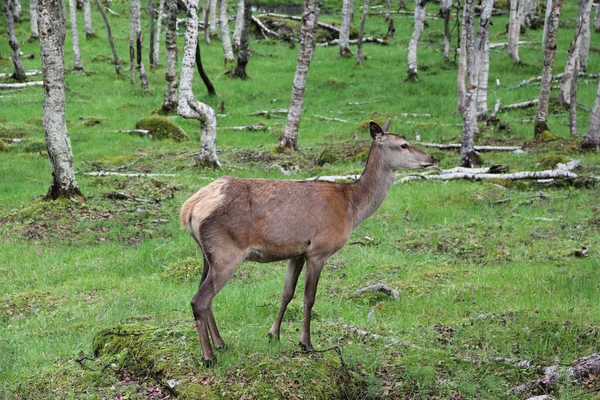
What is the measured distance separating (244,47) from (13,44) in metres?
9.29

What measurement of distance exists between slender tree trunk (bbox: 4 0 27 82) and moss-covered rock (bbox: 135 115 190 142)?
8.67m

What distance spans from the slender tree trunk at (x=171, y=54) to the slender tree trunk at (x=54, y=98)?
30.6 ft

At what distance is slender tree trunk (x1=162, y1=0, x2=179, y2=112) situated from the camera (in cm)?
2229

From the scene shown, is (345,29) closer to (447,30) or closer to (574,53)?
(447,30)

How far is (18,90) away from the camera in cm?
2819

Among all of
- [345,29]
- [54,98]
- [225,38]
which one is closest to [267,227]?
[54,98]

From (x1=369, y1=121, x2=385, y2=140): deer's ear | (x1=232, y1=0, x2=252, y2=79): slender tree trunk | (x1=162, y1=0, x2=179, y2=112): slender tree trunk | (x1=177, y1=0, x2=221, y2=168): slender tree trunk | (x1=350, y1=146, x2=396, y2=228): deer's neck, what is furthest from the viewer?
(x1=232, y1=0, x2=252, y2=79): slender tree trunk

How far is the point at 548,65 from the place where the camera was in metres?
19.0

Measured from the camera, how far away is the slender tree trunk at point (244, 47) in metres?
26.8

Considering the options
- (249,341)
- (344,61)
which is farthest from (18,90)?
(249,341)

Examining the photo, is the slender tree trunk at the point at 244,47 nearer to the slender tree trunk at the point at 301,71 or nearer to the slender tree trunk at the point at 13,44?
the slender tree trunk at the point at 301,71

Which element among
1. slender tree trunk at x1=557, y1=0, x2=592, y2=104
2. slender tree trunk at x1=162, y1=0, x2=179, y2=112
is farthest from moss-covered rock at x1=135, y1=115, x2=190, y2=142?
slender tree trunk at x1=557, y1=0, x2=592, y2=104

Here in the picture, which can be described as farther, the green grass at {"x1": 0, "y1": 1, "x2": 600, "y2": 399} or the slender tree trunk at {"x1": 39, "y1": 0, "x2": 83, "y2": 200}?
the slender tree trunk at {"x1": 39, "y1": 0, "x2": 83, "y2": 200}

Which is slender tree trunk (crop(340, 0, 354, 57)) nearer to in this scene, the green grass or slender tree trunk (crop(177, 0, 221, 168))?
the green grass
